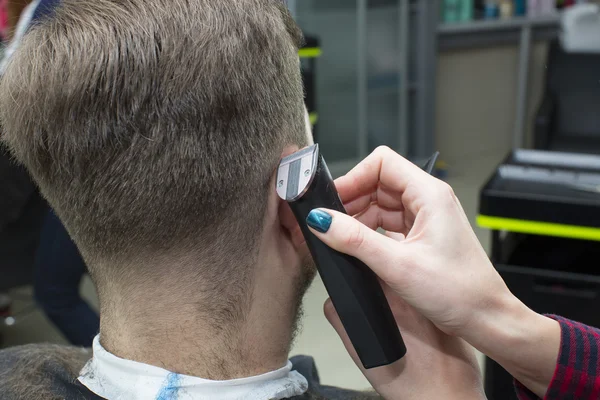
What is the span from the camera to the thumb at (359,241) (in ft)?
2.44

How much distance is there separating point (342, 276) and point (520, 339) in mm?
230

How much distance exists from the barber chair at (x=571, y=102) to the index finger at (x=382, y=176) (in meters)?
3.21

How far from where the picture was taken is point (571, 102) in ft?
13.2

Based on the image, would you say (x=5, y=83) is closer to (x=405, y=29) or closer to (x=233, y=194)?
(x=233, y=194)

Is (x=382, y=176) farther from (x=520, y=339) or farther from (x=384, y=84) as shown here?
(x=384, y=84)

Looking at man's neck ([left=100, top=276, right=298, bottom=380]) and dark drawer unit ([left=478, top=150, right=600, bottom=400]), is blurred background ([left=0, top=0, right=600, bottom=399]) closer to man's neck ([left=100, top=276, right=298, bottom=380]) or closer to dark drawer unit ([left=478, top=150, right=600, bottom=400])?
dark drawer unit ([left=478, top=150, right=600, bottom=400])

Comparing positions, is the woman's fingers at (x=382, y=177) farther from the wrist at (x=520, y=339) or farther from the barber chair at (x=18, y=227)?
the barber chair at (x=18, y=227)

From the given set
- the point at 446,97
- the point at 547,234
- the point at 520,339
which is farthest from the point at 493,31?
the point at 520,339

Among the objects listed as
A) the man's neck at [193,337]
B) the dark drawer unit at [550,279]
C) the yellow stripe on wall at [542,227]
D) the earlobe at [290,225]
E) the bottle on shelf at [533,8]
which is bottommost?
the dark drawer unit at [550,279]

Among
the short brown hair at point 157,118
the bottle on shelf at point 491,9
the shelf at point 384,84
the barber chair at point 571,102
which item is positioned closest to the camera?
the short brown hair at point 157,118

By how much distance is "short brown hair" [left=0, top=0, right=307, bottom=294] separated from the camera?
702 mm

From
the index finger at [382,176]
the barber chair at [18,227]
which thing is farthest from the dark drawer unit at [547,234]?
the barber chair at [18,227]

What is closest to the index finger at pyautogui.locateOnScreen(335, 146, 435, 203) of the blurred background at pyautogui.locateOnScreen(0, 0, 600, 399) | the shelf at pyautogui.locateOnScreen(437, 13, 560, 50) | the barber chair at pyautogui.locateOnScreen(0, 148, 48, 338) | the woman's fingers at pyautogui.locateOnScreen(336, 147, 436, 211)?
the woman's fingers at pyautogui.locateOnScreen(336, 147, 436, 211)

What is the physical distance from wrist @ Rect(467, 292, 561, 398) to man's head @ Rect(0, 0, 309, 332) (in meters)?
0.28
